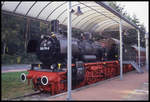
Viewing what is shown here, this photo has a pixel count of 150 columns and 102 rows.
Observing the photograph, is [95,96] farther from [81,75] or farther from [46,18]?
[46,18]

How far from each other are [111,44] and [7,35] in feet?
84.7

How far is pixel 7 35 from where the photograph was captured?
117 ft

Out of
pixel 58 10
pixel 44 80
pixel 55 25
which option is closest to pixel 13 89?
pixel 44 80

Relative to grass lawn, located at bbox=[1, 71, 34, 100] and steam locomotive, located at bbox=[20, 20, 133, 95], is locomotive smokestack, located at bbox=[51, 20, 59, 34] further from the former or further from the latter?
grass lawn, located at bbox=[1, 71, 34, 100]

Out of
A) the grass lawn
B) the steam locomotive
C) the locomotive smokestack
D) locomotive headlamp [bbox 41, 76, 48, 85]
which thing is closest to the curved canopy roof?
the locomotive smokestack

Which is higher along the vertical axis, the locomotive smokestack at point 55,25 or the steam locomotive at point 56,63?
the locomotive smokestack at point 55,25

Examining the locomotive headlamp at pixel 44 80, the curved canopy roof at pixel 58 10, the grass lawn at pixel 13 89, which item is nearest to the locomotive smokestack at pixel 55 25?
the curved canopy roof at pixel 58 10

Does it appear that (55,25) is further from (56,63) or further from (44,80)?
(44,80)

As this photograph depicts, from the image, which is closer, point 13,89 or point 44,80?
point 44,80

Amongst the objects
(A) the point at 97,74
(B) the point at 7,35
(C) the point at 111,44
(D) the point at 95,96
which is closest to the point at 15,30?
(B) the point at 7,35

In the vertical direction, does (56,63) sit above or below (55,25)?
below

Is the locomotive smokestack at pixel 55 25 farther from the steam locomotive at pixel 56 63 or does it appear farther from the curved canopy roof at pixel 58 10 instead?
the curved canopy roof at pixel 58 10

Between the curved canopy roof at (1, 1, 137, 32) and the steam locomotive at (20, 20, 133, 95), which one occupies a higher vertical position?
the curved canopy roof at (1, 1, 137, 32)

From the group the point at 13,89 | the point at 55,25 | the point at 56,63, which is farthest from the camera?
the point at 13,89
